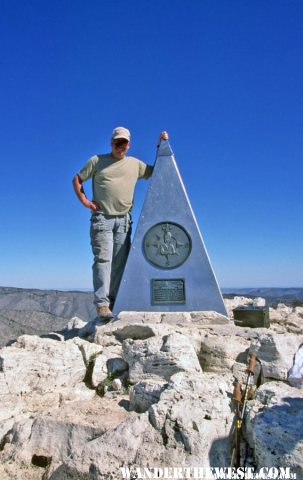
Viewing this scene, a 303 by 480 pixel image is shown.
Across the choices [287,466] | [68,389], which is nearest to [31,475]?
[68,389]

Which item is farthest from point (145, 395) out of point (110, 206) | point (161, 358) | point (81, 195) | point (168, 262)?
point (81, 195)

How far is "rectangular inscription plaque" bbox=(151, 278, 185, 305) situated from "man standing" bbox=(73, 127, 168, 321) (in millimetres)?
889

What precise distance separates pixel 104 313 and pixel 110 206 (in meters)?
1.92

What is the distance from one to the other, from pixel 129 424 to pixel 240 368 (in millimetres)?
1949

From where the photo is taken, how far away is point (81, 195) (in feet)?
22.9

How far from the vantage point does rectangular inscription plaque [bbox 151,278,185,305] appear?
21.3 feet

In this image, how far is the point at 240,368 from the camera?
181 inches

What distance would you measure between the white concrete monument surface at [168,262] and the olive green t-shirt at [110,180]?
1.60ft

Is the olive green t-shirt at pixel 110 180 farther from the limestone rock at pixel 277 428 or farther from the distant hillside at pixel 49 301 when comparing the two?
the distant hillside at pixel 49 301

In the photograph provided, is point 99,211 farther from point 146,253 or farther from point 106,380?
point 106,380

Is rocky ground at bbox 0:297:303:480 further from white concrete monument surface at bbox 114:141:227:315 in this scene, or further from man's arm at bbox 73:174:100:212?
man's arm at bbox 73:174:100:212

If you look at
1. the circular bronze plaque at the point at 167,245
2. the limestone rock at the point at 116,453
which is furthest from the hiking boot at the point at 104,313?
the limestone rock at the point at 116,453

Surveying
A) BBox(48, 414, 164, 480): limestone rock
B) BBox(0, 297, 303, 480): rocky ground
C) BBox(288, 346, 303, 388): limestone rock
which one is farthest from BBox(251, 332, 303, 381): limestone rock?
BBox(48, 414, 164, 480): limestone rock

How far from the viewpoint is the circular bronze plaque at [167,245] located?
661 cm
